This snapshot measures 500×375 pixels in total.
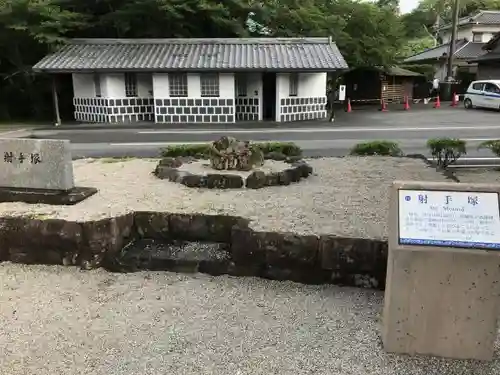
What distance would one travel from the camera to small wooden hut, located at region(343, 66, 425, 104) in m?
28.0

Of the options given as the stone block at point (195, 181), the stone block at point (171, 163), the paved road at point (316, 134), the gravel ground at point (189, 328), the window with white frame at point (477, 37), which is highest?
the window with white frame at point (477, 37)

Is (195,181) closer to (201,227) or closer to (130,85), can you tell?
(201,227)

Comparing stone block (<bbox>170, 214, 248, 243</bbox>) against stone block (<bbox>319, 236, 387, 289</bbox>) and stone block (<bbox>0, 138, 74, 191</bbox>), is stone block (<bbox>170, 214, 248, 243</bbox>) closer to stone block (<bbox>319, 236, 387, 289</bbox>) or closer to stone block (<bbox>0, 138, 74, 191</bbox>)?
stone block (<bbox>319, 236, 387, 289</bbox>)

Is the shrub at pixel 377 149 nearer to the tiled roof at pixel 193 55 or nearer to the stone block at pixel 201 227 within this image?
the stone block at pixel 201 227

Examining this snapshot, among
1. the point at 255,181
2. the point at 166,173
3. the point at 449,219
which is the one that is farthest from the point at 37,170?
the point at 449,219

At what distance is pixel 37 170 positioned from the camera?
18.4ft

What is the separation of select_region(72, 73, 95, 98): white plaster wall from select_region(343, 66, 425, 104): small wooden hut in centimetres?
1516

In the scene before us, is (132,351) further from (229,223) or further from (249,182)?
(249,182)

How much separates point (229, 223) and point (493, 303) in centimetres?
269

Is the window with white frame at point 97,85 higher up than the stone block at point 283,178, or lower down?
higher up

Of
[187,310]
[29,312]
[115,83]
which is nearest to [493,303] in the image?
[187,310]

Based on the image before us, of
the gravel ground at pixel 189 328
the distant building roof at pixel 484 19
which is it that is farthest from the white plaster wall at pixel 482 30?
the gravel ground at pixel 189 328

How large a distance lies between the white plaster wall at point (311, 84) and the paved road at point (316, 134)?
169 centimetres

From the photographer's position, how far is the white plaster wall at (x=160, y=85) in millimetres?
19500
